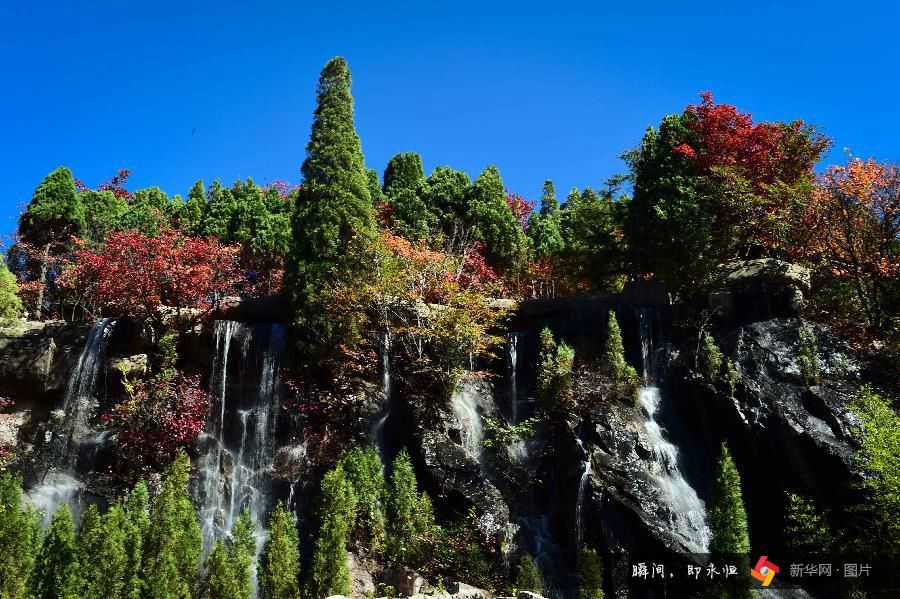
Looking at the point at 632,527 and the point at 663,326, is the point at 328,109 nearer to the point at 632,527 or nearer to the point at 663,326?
the point at 663,326

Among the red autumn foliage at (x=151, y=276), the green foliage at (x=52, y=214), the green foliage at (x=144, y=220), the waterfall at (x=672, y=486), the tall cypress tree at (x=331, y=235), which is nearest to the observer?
the waterfall at (x=672, y=486)

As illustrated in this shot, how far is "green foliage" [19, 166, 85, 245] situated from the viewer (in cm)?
2778

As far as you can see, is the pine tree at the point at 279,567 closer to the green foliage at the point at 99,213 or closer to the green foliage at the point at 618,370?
the green foliage at the point at 618,370

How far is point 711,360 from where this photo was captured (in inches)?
621

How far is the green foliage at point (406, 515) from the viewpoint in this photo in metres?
13.8

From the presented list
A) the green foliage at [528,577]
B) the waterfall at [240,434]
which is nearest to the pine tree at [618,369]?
the green foliage at [528,577]

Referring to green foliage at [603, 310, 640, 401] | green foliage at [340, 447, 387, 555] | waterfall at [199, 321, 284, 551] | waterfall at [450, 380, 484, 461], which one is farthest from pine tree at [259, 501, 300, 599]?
green foliage at [603, 310, 640, 401]

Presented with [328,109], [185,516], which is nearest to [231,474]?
[185,516]

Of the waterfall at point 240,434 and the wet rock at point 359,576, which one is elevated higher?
the waterfall at point 240,434

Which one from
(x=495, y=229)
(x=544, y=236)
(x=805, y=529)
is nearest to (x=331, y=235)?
(x=495, y=229)

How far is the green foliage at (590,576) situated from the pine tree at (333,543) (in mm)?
4511

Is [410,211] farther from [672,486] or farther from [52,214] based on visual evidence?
[672,486]

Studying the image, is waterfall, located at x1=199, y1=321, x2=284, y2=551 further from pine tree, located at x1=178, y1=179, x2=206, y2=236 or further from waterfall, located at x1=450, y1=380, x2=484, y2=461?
pine tree, located at x1=178, y1=179, x2=206, y2=236

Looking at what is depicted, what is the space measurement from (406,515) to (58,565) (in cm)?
662
